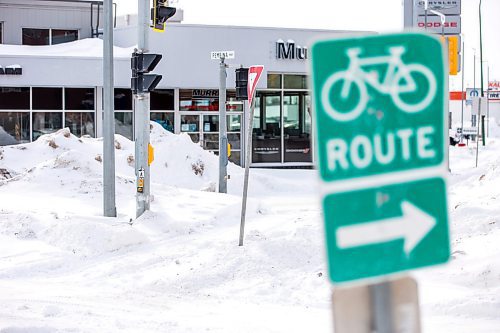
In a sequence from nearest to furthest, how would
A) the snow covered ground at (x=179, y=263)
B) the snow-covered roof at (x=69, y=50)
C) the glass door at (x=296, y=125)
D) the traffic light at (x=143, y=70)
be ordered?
the snow covered ground at (x=179, y=263)
the traffic light at (x=143, y=70)
the snow-covered roof at (x=69, y=50)
the glass door at (x=296, y=125)

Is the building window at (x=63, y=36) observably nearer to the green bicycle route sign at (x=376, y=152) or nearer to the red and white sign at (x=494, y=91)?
the green bicycle route sign at (x=376, y=152)

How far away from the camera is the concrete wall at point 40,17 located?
124 feet

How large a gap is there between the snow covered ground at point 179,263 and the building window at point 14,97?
35.3 ft

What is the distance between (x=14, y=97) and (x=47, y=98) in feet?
3.79

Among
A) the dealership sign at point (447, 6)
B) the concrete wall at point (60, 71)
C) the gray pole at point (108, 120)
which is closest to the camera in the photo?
the gray pole at point (108, 120)

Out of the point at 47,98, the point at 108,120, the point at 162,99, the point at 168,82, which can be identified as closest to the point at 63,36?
the point at 47,98

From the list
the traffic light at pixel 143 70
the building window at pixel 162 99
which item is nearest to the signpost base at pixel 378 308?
the traffic light at pixel 143 70

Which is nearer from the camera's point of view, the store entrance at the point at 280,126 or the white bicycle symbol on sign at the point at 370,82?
the white bicycle symbol on sign at the point at 370,82

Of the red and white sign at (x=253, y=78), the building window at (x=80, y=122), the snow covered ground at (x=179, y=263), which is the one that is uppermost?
the red and white sign at (x=253, y=78)

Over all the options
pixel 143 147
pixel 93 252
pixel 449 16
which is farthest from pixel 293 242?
pixel 449 16

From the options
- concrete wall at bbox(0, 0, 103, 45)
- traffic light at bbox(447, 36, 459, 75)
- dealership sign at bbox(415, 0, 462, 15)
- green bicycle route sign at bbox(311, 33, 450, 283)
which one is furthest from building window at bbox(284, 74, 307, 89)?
green bicycle route sign at bbox(311, 33, 450, 283)

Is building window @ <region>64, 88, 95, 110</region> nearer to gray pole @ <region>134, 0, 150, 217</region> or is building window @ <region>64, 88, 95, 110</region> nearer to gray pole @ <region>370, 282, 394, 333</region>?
gray pole @ <region>134, 0, 150, 217</region>

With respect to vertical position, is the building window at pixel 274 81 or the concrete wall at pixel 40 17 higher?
the concrete wall at pixel 40 17

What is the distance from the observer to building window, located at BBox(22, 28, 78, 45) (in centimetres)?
3791
